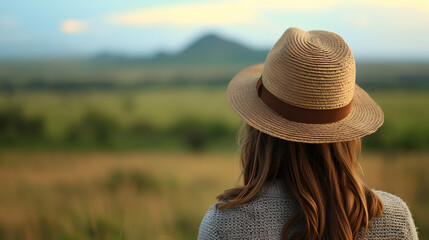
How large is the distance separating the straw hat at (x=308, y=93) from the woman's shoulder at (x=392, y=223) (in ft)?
0.81

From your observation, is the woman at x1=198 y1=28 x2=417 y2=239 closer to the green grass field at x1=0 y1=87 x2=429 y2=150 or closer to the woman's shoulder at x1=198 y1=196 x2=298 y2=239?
the woman's shoulder at x1=198 y1=196 x2=298 y2=239

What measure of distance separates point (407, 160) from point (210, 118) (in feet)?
13.7

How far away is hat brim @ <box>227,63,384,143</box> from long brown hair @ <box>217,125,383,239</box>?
0.05 m

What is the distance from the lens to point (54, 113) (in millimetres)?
7203

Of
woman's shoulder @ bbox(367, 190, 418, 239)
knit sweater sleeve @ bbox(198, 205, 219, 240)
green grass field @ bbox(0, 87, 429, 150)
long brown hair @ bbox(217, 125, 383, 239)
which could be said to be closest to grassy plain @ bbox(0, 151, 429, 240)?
green grass field @ bbox(0, 87, 429, 150)

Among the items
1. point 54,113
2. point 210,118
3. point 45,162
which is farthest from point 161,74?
point 45,162

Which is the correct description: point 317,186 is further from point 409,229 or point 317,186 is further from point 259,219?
point 409,229

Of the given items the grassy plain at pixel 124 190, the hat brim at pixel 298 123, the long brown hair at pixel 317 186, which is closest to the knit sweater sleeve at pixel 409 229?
the long brown hair at pixel 317 186

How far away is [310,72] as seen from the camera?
1.17 meters

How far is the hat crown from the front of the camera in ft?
3.85

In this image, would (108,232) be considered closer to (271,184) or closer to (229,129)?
(271,184)

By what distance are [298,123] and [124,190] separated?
485 centimetres

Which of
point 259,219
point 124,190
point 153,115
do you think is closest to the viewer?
point 259,219

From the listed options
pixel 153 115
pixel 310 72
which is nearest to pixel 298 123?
pixel 310 72
